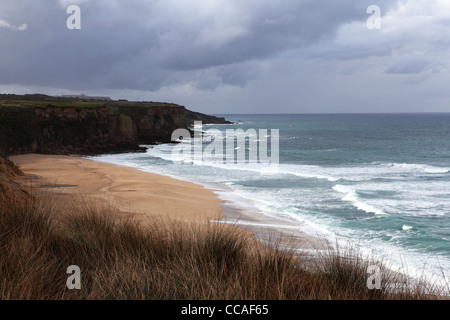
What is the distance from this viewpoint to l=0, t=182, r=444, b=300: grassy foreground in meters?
4.09

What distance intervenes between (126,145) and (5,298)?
43.7m

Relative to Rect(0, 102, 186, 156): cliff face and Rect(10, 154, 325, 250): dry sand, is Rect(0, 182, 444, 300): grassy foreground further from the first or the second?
Rect(0, 102, 186, 156): cliff face

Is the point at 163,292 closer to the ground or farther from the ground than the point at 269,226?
farther from the ground

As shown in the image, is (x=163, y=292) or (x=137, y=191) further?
(x=137, y=191)

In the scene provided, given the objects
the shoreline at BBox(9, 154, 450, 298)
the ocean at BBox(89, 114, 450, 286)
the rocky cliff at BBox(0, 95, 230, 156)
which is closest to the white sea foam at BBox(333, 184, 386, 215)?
the ocean at BBox(89, 114, 450, 286)

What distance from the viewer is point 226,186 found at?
867 inches

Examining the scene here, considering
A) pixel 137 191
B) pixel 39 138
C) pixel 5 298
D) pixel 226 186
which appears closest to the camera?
pixel 5 298

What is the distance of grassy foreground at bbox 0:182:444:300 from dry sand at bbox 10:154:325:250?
3.45m

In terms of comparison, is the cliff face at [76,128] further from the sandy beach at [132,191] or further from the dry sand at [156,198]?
the dry sand at [156,198]

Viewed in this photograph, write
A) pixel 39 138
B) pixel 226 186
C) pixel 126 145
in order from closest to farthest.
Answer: pixel 226 186, pixel 39 138, pixel 126 145

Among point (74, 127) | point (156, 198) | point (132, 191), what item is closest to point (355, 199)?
point (156, 198)

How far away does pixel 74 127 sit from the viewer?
41219mm
